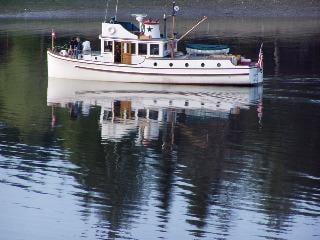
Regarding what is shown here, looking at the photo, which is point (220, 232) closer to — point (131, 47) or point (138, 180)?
point (138, 180)

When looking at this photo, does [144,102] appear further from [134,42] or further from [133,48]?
[133,48]

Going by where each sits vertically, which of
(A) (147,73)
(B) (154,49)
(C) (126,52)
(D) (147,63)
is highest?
(B) (154,49)

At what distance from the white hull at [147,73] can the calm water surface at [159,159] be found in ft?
3.12

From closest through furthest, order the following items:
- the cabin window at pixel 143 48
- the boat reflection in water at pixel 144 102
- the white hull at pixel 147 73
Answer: the boat reflection in water at pixel 144 102
the white hull at pixel 147 73
the cabin window at pixel 143 48

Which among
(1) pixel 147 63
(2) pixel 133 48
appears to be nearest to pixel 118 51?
(2) pixel 133 48

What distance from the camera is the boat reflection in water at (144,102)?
49875 millimetres

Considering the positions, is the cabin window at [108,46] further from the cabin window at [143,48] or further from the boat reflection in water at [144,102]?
the boat reflection in water at [144,102]

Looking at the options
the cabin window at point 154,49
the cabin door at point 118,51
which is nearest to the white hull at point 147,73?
the cabin door at point 118,51

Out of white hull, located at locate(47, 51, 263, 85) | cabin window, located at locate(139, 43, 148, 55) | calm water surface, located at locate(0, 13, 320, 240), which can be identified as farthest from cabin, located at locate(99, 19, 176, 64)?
calm water surface, located at locate(0, 13, 320, 240)

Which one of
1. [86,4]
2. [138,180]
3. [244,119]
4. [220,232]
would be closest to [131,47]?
[244,119]

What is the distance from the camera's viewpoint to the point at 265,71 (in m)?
72.8

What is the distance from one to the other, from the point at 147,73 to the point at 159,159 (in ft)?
81.0

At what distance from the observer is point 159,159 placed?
4125 centimetres

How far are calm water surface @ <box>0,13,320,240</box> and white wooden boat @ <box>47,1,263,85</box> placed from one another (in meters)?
1.06
